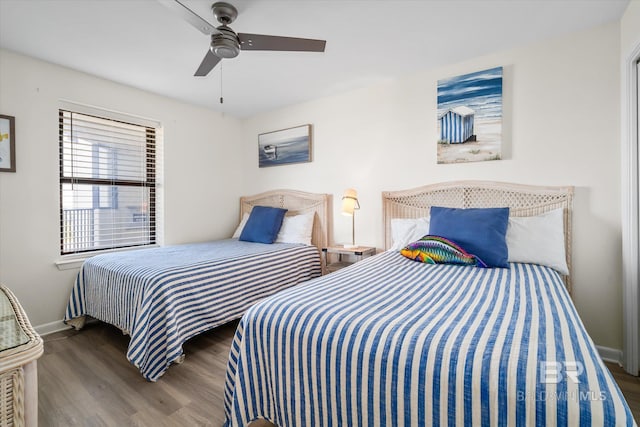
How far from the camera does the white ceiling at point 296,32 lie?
1.89 meters

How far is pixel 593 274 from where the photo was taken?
2188 mm

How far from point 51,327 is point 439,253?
3.32 meters

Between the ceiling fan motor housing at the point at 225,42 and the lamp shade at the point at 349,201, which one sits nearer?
the ceiling fan motor housing at the point at 225,42

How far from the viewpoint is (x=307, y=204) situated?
3.67m

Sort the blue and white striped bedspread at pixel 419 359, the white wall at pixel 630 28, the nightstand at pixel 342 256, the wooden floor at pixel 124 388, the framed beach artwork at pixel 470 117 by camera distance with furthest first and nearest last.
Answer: the nightstand at pixel 342 256
the framed beach artwork at pixel 470 117
the white wall at pixel 630 28
the wooden floor at pixel 124 388
the blue and white striped bedspread at pixel 419 359

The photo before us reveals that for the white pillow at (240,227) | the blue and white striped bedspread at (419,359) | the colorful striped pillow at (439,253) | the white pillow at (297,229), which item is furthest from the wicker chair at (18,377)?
the white pillow at (240,227)

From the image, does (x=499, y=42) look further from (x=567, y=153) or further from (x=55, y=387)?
(x=55, y=387)

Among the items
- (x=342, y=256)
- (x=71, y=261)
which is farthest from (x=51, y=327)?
(x=342, y=256)

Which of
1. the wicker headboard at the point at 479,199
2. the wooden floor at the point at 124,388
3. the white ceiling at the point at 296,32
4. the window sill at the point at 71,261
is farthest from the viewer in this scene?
the window sill at the point at 71,261

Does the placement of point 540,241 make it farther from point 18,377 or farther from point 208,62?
point 18,377

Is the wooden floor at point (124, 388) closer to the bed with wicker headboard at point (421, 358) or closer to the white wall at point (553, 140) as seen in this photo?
the bed with wicker headboard at point (421, 358)

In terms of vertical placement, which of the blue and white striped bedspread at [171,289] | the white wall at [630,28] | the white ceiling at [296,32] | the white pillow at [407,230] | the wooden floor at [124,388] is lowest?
the wooden floor at [124,388]

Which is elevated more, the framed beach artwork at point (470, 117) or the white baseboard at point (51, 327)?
the framed beach artwork at point (470, 117)

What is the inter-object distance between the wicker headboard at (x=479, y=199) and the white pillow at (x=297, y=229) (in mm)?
892
